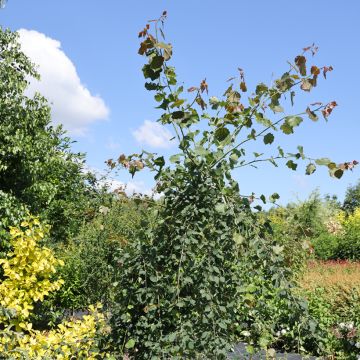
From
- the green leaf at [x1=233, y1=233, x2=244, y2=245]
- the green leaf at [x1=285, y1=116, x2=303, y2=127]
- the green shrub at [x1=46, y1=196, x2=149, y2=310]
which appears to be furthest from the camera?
the green shrub at [x1=46, y1=196, x2=149, y2=310]

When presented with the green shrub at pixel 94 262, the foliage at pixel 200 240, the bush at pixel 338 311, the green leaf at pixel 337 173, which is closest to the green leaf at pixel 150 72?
the foliage at pixel 200 240

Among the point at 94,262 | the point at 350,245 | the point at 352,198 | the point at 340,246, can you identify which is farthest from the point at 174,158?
the point at 352,198

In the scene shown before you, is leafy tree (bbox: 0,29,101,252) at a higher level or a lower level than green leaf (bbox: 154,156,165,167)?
higher

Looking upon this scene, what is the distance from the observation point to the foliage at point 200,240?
2.73m

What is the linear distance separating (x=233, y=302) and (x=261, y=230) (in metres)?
0.49

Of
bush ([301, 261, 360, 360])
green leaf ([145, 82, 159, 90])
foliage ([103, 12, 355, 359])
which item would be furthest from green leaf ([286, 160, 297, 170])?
bush ([301, 261, 360, 360])

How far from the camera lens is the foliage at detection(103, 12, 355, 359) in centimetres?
273

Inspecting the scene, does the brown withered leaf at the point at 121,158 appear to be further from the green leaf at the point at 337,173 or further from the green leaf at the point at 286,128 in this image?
the green leaf at the point at 337,173

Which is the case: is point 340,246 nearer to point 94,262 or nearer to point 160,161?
point 94,262

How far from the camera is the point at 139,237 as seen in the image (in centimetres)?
304

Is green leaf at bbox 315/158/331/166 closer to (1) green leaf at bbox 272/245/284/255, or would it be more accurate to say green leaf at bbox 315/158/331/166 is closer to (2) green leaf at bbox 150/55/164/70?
(1) green leaf at bbox 272/245/284/255

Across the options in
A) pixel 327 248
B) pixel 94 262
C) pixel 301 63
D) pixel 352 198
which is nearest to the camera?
pixel 301 63

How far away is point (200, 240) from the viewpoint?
2904 millimetres

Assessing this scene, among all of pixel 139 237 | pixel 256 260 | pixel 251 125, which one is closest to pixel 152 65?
pixel 251 125
